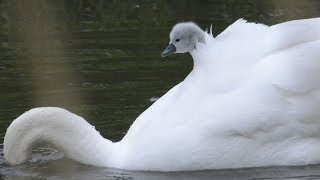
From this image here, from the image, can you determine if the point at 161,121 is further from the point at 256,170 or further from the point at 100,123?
the point at 100,123

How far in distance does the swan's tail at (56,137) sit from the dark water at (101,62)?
0.08 meters

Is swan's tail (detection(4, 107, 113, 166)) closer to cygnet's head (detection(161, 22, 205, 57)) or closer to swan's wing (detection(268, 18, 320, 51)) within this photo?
cygnet's head (detection(161, 22, 205, 57))

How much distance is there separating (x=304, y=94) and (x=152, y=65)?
142 inches

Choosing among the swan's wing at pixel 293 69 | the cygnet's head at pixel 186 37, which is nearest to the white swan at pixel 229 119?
the swan's wing at pixel 293 69

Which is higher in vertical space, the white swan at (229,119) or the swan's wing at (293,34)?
the swan's wing at (293,34)

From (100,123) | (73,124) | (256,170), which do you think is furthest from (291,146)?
(100,123)

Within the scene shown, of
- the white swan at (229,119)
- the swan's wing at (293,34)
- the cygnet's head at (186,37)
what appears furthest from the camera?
the cygnet's head at (186,37)

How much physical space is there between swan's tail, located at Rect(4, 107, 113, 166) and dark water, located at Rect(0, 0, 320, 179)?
0.08 metres

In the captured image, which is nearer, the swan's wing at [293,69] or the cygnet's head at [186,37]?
the swan's wing at [293,69]

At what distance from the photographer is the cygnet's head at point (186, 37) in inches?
231

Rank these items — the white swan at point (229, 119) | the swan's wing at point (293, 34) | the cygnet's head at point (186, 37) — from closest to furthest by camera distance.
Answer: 1. the white swan at point (229, 119)
2. the swan's wing at point (293, 34)
3. the cygnet's head at point (186, 37)

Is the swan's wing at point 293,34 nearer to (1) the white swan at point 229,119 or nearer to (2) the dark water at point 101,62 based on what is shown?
(1) the white swan at point 229,119

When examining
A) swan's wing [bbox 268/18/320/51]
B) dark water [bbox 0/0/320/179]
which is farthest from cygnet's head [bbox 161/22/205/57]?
dark water [bbox 0/0/320/179]

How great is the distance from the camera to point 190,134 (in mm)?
5371
